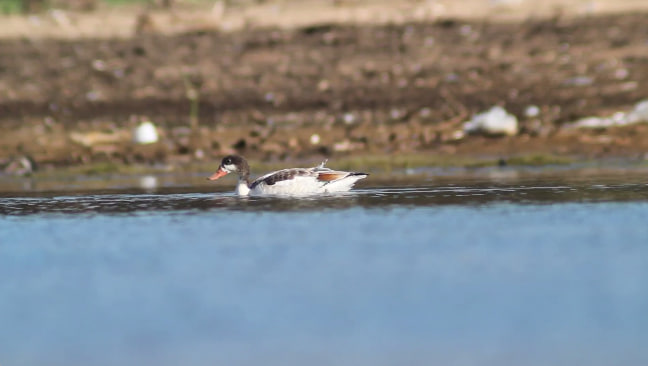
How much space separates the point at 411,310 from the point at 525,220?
4.74 metres

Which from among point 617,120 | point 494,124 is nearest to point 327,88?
point 494,124

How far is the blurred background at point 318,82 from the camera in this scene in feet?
73.0

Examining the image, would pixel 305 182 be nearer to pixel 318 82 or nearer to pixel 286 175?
pixel 286 175

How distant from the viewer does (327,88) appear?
25.0 metres

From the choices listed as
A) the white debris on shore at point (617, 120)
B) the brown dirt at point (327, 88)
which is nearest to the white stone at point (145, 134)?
the brown dirt at point (327, 88)

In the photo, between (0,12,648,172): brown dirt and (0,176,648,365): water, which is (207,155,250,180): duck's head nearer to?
(0,176,648,365): water

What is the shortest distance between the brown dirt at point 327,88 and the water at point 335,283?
7.81 meters

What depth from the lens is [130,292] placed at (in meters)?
A: 8.98

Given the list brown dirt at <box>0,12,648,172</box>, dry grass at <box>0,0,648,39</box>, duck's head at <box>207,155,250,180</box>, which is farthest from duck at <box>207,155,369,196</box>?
dry grass at <box>0,0,648,39</box>

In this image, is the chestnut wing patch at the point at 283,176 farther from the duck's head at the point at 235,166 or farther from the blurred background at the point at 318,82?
the blurred background at the point at 318,82

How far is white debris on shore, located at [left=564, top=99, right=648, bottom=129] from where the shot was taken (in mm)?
22109

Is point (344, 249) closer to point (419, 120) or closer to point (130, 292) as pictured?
point (130, 292)

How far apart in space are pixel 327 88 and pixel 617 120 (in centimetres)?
589

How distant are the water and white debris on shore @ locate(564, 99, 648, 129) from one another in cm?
775
